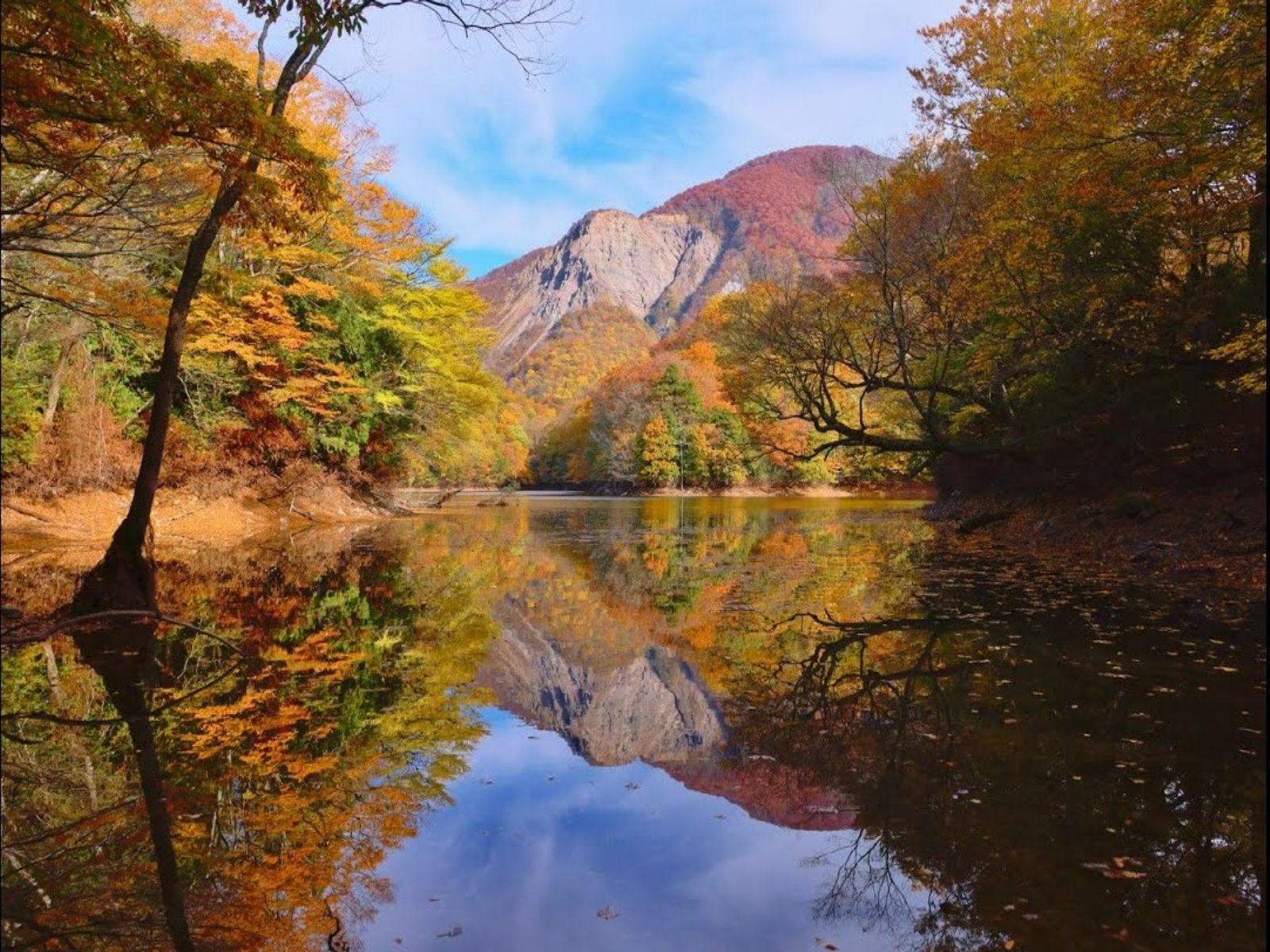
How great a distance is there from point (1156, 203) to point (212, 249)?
23.0 metres

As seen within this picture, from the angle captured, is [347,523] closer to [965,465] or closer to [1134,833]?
[965,465]

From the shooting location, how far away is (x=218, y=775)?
4.62 m

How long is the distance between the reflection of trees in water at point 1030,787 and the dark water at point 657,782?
0.02 meters

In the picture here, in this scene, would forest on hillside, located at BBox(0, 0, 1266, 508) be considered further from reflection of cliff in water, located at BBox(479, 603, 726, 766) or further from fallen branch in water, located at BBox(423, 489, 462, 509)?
reflection of cliff in water, located at BBox(479, 603, 726, 766)

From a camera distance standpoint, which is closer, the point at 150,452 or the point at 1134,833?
the point at 1134,833

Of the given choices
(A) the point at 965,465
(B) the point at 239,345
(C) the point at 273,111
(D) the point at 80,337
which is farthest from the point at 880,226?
(D) the point at 80,337

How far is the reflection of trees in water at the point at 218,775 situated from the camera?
10.9ft

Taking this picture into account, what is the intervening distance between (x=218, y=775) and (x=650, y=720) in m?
3.21

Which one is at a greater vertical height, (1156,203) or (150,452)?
(1156,203)

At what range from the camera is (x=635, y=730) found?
6141 mm

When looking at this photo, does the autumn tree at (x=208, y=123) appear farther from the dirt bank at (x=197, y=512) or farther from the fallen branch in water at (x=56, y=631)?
the dirt bank at (x=197, y=512)

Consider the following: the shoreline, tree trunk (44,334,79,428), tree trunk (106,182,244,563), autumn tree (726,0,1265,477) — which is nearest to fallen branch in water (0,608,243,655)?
tree trunk (106,182,244,563)

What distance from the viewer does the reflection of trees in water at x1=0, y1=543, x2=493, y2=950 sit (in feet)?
10.9

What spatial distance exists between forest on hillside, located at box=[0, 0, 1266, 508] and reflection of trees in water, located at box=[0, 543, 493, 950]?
11.5 ft
